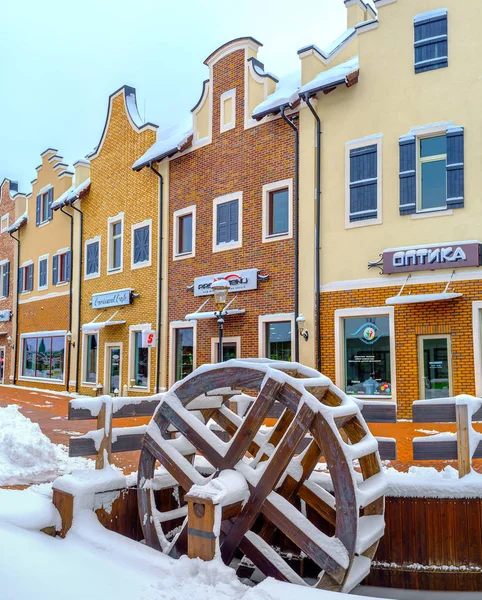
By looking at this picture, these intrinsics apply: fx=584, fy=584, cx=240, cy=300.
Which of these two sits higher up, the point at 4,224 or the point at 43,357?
the point at 4,224

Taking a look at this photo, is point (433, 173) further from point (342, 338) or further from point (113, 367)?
point (113, 367)

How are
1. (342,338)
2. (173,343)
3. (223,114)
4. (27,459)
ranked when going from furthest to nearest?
(173,343) → (223,114) → (342,338) → (27,459)

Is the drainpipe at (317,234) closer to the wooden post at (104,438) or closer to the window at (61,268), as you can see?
the wooden post at (104,438)

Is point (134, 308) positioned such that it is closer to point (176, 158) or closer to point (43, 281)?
point (176, 158)

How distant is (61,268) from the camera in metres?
21.8

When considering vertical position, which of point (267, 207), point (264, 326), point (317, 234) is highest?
point (267, 207)

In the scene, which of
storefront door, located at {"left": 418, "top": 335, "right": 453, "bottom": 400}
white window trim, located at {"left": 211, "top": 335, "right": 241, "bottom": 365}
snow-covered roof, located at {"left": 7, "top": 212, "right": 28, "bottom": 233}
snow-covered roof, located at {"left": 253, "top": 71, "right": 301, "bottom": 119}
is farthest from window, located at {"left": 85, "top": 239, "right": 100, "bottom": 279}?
storefront door, located at {"left": 418, "top": 335, "right": 453, "bottom": 400}

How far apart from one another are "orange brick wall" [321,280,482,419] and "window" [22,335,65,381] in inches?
481

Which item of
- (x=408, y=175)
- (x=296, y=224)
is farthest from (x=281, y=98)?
(x=408, y=175)

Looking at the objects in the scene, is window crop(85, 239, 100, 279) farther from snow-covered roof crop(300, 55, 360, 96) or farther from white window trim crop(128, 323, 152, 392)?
snow-covered roof crop(300, 55, 360, 96)

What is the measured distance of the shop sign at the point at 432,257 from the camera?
1020 cm

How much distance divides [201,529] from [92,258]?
16.8 m

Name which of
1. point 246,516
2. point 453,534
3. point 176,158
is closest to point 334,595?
point 246,516

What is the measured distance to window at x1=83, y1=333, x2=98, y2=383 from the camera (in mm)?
19109
